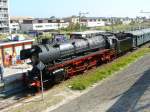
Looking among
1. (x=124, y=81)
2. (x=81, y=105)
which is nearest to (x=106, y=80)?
(x=124, y=81)

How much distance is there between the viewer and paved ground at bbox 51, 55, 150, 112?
15789mm

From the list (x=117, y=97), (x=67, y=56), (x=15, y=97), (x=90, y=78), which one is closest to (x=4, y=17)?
(x=67, y=56)

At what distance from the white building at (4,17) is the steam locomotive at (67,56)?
108 metres

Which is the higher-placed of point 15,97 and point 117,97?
point 117,97

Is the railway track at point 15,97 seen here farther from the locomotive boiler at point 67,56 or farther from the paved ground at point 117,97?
the paved ground at point 117,97

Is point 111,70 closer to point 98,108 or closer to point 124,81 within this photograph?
point 124,81

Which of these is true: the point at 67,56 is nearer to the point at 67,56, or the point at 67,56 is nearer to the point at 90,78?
the point at 67,56

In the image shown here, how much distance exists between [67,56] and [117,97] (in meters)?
8.61

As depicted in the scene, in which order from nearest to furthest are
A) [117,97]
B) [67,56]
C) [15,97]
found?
[117,97] → [15,97] → [67,56]

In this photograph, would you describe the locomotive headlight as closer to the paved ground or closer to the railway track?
the railway track

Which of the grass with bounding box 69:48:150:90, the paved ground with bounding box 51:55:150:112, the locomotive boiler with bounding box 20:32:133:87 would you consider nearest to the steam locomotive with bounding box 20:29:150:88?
the locomotive boiler with bounding box 20:32:133:87

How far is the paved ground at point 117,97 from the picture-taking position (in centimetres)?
1579

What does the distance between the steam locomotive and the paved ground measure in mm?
3518

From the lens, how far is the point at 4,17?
139250mm
